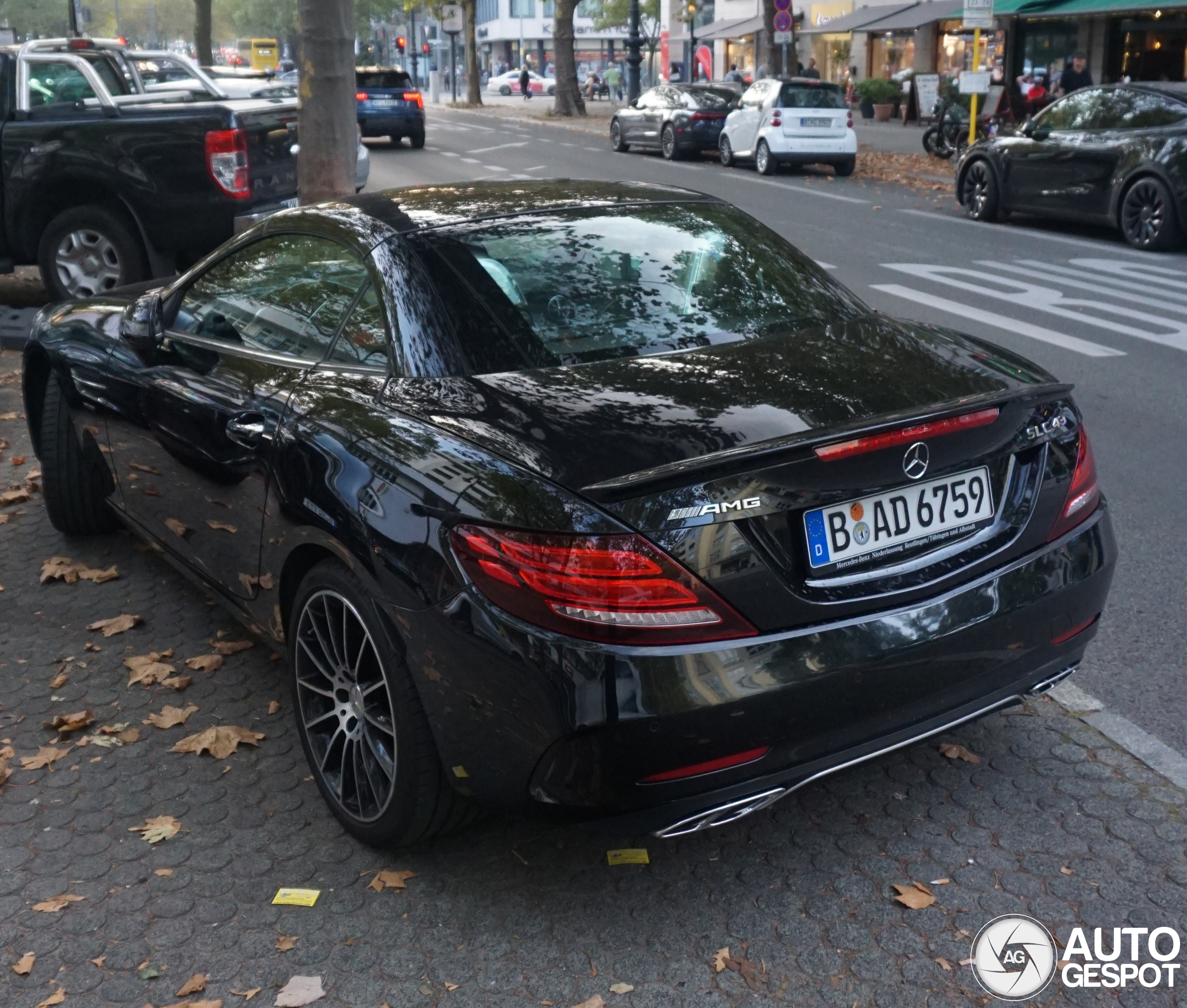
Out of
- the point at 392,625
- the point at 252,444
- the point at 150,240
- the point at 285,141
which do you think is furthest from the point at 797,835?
the point at 285,141

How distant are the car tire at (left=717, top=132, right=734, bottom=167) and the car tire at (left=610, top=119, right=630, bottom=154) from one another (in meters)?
4.60

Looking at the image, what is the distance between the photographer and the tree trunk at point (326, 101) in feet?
34.5

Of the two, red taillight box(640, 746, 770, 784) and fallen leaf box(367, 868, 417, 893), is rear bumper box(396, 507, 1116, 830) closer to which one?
red taillight box(640, 746, 770, 784)

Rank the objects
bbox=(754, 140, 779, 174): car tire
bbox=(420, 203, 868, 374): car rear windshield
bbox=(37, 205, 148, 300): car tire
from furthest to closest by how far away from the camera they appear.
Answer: bbox=(754, 140, 779, 174): car tire → bbox=(37, 205, 148, 300): car tire → bbox=(420, 203, 868, 374): car rear windshield

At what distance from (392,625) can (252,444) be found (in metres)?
0.93

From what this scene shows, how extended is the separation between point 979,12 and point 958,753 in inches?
773

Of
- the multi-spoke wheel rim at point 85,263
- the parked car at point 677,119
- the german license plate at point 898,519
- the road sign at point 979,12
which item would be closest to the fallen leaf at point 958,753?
the german license plate at point 898,519

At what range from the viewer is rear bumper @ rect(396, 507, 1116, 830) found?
9.04 feet

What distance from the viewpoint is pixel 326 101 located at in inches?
419

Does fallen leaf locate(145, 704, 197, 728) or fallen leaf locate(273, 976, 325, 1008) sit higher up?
fallen leaf locate(145, 704, 197, 728)

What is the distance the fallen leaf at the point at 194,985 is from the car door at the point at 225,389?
1.25 metres

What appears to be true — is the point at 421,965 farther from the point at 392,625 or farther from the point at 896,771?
the point at 896,771

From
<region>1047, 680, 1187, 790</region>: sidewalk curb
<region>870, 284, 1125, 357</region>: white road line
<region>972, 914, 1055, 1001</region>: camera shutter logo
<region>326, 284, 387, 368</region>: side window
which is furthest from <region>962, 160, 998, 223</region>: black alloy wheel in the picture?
<region>972, 914, 1055, 1001</region>: camera shutter logo

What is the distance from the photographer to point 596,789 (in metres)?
2.81
